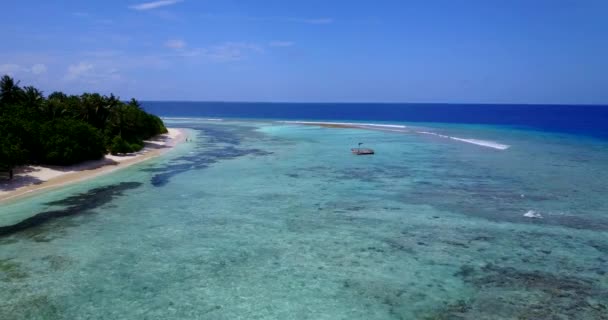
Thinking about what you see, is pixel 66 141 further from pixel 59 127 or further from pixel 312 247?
pixel 312 247

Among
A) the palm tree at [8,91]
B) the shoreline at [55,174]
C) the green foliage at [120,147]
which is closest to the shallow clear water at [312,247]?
the shoreline at [55,174]

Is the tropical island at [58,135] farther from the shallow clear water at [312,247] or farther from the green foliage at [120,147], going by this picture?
the shallow clear water at [312,247]

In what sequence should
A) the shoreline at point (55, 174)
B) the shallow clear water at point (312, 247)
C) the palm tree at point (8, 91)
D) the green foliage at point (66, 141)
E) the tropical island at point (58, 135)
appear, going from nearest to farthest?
the shallow clear water at point (312, 247), the shoreline at point (55, 174), the tropical island at point (58, 135), the green foliage at point (66, 141), the palm tree at point (8, 91)

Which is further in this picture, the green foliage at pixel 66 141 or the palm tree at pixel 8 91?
the palm tree at pixel 8 91

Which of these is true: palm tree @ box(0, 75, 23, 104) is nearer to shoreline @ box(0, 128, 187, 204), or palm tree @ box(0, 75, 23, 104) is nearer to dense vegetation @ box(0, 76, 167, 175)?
dense vegetation @ box(0, 76, 167, 175)

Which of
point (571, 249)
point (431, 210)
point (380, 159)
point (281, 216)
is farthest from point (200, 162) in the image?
point (571, 249)

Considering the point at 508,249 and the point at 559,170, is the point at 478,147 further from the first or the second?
the point at 508,249

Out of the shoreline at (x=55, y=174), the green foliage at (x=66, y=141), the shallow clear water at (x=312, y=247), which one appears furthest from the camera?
the green foliage at (x=66, y=141)

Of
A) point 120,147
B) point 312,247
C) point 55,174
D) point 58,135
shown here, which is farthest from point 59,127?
point 312,247

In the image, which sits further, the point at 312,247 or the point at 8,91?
the point at 8,91
